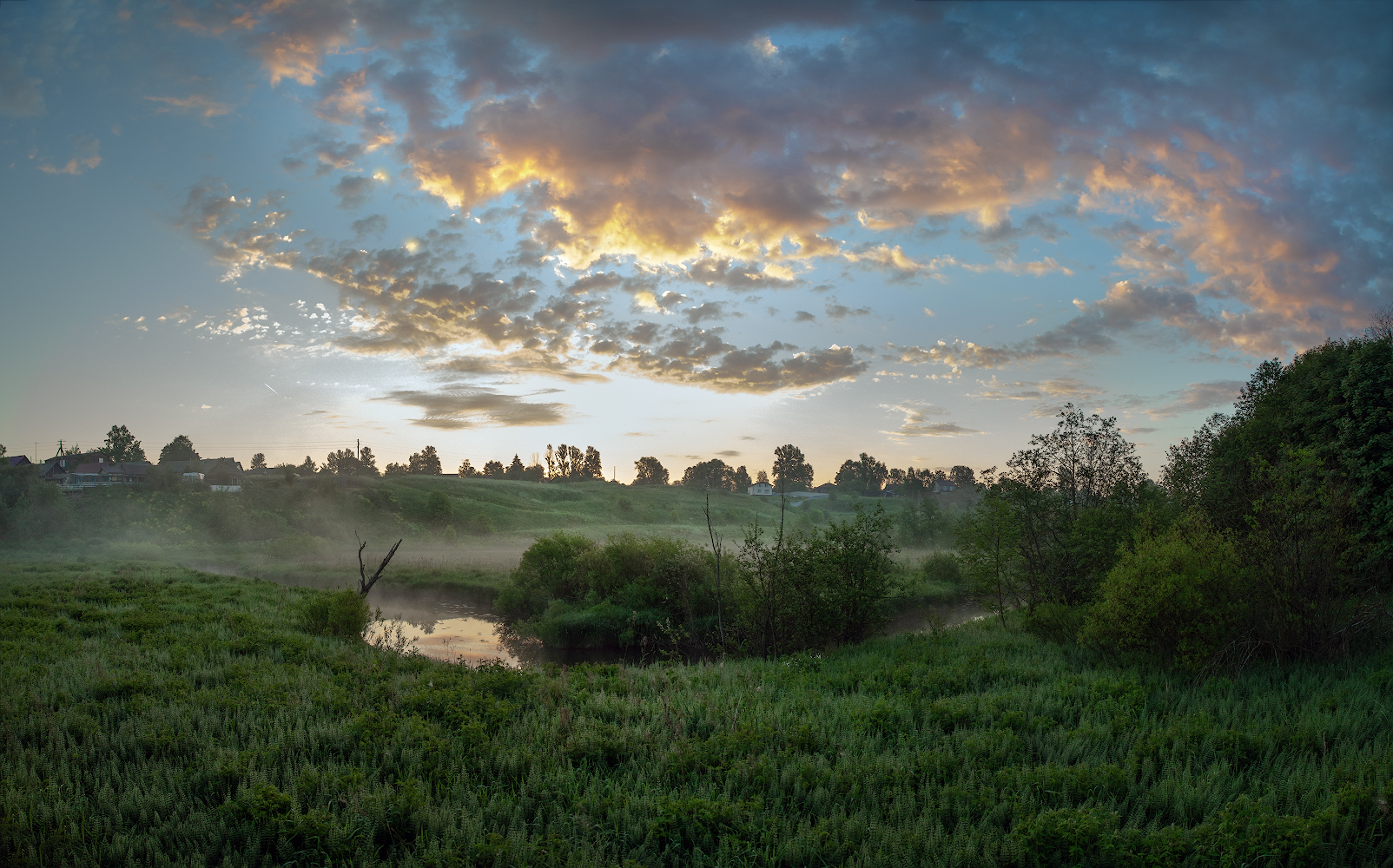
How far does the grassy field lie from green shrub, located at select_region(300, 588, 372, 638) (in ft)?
16.9

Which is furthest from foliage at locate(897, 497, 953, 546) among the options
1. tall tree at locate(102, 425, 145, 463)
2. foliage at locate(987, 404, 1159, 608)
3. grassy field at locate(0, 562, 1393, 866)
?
tall tree at locate(102, 425, 145, 463)

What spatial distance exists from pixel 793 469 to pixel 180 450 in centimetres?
11001

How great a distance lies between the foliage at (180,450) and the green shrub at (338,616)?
9932 cm

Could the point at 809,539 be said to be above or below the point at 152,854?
above

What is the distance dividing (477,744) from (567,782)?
1.86 meters

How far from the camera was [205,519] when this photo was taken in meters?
60.2

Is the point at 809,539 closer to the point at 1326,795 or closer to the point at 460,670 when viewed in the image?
the point at 460,670

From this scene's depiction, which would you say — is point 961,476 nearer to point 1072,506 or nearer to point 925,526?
point 925,526

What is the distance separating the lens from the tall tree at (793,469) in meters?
134

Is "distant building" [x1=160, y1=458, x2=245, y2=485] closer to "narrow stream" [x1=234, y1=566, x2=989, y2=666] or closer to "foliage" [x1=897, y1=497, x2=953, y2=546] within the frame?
"narrow stream" [x1=234, y1=566, x2=989, y2=666]

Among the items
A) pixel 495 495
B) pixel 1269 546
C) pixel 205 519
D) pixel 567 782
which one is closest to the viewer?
pixel 567 782

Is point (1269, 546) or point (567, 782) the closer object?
point (567, 782)

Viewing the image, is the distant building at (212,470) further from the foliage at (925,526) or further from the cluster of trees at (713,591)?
the foliage at (925,526)

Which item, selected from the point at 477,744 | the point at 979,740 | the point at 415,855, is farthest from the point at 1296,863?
the point at 477,744
